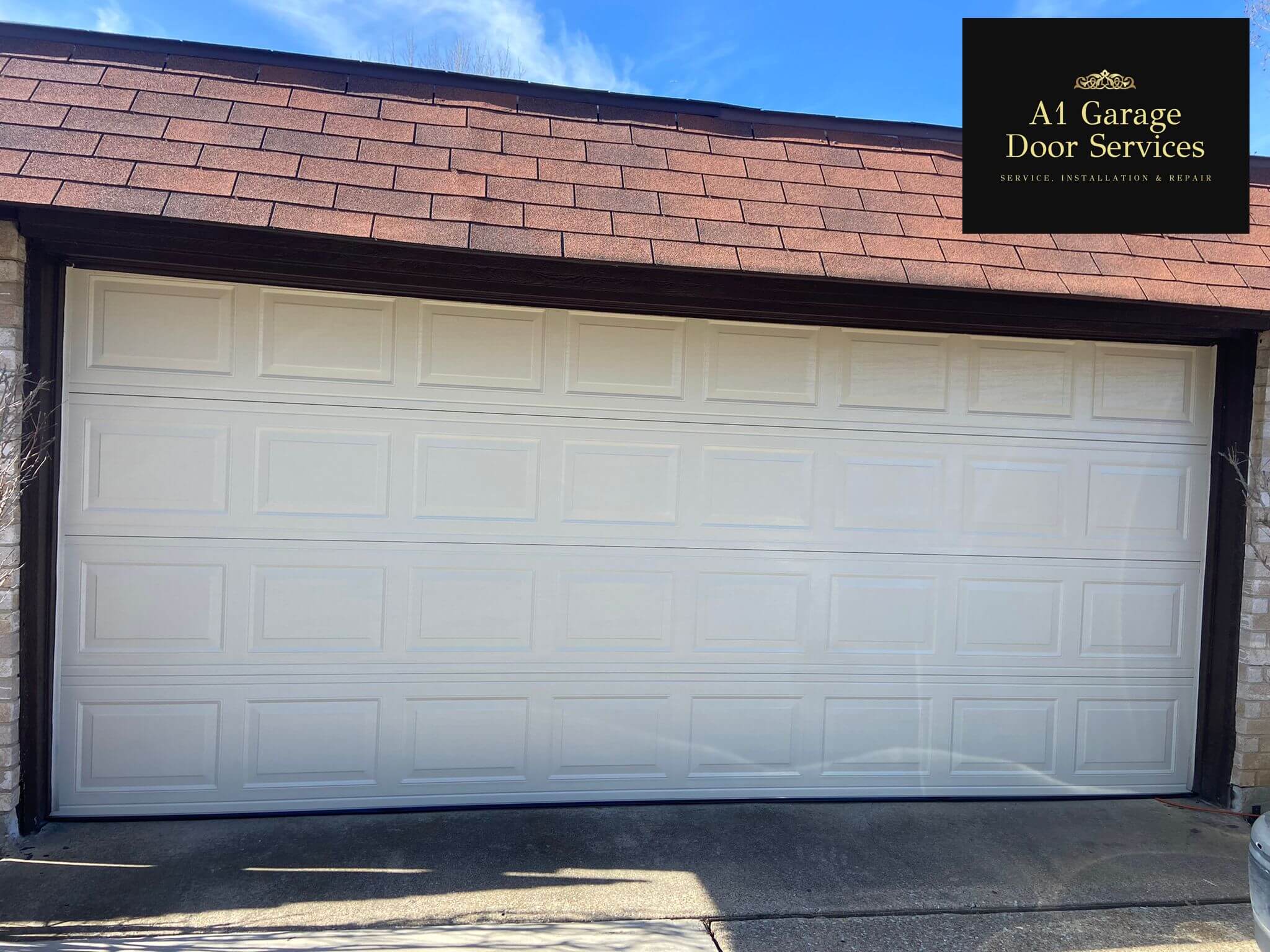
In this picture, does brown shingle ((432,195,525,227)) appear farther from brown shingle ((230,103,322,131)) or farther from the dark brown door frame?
brown shingle ((230,103,322,131))

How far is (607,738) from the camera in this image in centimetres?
408

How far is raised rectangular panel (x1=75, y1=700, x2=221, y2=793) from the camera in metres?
3.68

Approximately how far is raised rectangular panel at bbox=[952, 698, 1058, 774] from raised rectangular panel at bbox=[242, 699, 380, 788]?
3.00m

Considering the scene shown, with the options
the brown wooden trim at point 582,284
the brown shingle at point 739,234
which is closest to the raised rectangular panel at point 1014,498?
the brown wooden trim at point 582,284

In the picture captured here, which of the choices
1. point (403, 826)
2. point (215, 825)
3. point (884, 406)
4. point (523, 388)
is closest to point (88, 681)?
point (215, 825)

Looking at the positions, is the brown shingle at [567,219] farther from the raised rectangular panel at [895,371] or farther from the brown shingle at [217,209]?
the raised rectangular panel at [895,371]

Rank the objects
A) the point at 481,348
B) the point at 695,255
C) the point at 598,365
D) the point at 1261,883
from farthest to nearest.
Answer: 1. the point at 598,365
2. the point at 481,348
3. the point at 695,255
4. the point at 1261,883

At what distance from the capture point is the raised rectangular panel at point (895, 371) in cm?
420

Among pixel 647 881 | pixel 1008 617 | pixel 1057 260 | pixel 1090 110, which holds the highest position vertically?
pixel 1090 110

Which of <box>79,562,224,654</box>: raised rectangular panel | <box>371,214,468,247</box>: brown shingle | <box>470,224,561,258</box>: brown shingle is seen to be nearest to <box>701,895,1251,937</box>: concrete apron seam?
<box>79,562,224,654</box>: raised rectangular panel

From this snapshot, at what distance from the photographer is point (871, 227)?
3.89 meters

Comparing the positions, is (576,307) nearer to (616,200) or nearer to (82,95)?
(616,200)

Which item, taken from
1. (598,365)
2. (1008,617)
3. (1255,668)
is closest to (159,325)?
(598,365)

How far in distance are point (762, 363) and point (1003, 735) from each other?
2.36 m
